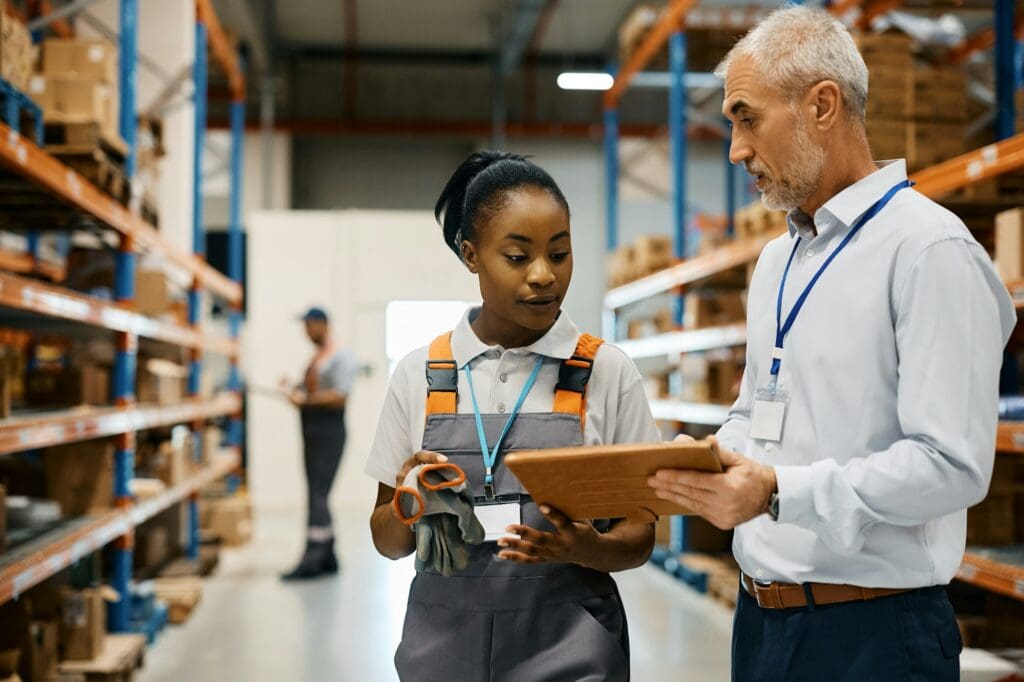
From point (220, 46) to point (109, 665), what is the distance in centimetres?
682

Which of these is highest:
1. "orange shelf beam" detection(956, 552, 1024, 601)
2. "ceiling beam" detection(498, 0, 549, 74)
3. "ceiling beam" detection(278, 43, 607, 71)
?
"ceiling beam" detection(278, 43, 607, 71)

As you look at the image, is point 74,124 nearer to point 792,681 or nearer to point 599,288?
point 792,681

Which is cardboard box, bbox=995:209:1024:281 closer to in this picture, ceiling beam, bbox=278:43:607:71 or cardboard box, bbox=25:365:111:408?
cardboard box, bbox=25:365:111:408

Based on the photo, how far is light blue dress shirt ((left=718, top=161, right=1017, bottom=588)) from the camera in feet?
4.34

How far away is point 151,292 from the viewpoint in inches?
220

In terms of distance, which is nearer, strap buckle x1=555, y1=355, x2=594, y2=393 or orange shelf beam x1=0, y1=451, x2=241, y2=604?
strap buckle x1=555, y1=355, x2=594, y2=393

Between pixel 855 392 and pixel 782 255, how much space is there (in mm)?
380

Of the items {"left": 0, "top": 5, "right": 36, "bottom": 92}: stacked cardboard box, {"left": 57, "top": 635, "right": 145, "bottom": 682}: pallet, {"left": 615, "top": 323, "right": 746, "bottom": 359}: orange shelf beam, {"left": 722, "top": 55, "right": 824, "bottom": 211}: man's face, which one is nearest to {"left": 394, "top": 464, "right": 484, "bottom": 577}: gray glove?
{"left": 722, "top": 55, "right": 824, "bottom": 211}: man's face

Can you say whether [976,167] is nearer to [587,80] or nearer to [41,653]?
[41,653]

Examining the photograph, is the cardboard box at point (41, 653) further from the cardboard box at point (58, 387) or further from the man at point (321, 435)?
the man at point (321, 435)

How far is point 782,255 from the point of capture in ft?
5.75

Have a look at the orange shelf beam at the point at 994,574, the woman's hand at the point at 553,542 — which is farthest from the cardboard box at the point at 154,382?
the woman's hand at the point at 553,542

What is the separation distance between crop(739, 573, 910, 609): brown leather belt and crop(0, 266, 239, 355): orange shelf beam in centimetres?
265

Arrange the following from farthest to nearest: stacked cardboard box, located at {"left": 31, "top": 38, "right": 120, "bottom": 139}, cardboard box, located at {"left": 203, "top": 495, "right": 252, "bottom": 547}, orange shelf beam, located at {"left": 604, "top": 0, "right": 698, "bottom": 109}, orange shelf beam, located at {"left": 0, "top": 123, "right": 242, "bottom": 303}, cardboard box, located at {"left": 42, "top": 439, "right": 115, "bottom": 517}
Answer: cardboard box, located at {"left": 203, "top": 495, "right": 252, "bottom": 547} < orange shelf beam, located at {"left": 604, "top": 0, "right": 698, "bottom": 109} < cardboard box, located at {"left": 42, "top": 439, "right": 115, "bottom": 517} < stacked cardboard box, located at {"left": 31, "top": 38, "right": 120, "bottom": 139} < orange shelf beam, located at {"left": 0, "top": 123, "right": 242, "bottom": 303}
